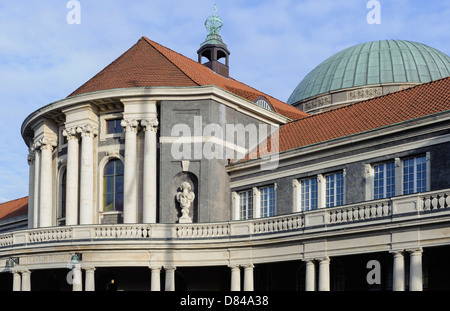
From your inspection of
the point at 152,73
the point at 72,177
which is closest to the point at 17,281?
the point at 72,177

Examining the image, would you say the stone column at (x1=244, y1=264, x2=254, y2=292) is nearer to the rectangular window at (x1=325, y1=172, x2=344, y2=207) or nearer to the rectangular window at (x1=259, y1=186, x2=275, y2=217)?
the rectangular window at (x1=259, y1=186, x2=275, y2=217)

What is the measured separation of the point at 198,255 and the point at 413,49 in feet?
102

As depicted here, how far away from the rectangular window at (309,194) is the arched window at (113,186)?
9719mm

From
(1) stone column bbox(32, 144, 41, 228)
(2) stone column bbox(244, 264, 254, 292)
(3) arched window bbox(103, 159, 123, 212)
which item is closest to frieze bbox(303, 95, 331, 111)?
(3) arched window bbox(103, 159, 123, 212)

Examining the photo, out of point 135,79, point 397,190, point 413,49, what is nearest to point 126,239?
point 135,79

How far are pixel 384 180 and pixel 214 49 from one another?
21175 millimetres

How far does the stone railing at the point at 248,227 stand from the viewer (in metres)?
31.0

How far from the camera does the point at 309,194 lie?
130 feet

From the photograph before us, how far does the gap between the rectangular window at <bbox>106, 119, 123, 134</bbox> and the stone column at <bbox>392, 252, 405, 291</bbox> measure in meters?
18.0

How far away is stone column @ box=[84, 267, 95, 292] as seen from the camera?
37781 millimetres

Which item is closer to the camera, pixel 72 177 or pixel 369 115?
pixel 369 115

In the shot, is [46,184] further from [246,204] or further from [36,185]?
[246,204]

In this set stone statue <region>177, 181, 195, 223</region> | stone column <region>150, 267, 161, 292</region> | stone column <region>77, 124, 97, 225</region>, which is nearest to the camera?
stone column <region>150, 267, 161, 292</region>

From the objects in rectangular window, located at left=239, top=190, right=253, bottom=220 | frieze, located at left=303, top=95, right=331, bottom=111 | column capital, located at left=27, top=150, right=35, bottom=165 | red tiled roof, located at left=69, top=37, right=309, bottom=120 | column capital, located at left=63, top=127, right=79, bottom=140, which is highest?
frieze, located at left=303, top=95, right=331, bottom=111
